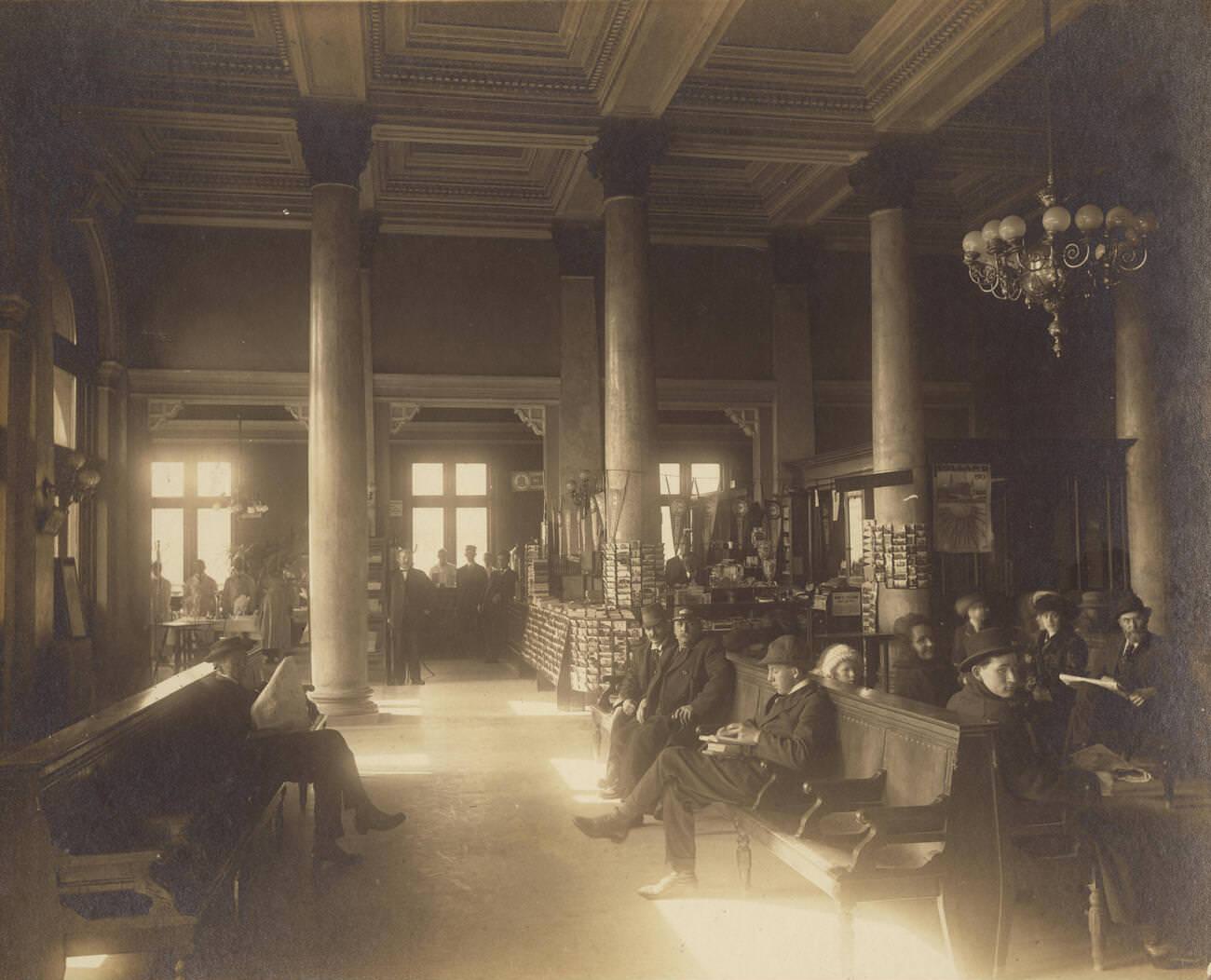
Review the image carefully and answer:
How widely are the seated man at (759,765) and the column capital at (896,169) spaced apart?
7.42m

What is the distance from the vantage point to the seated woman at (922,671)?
654 centimetres

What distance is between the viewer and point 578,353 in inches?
575

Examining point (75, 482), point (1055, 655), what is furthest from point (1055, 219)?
point (75, 482)

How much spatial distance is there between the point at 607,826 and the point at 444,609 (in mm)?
11340

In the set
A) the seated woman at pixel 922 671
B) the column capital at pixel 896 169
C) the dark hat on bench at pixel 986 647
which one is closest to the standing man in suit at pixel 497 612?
the column capital at pixel 896 169

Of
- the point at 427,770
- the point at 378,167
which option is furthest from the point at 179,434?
the point at 427,770

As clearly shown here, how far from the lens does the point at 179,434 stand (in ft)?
63.9

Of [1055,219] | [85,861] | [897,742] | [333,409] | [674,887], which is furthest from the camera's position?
[333,409]

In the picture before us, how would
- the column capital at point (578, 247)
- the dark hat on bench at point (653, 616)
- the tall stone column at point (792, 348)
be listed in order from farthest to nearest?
1. the tall stone column at point (792, 348)
2. the column capital at point (578, 247)
3. the dark hat on bench at point (653, 616)

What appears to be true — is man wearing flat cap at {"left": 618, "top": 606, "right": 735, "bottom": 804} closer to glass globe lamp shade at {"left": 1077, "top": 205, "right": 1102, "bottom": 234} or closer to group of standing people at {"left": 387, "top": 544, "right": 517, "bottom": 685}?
glass globe lamp shade at {"left": 1077, "top": 205, "right": 1102, "bottom": 234}

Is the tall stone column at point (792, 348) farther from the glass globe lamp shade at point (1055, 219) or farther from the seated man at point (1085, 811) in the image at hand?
the seated man at point (1085, 811)

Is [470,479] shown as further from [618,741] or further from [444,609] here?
[618,741]

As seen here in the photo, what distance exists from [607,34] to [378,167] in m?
4.48

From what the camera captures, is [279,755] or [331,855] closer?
[331,855]
